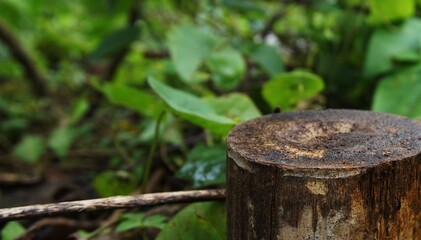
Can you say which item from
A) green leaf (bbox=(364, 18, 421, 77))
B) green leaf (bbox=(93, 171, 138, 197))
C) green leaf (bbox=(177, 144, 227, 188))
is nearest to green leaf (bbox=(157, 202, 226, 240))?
green leaf (bbox=(177, 144, 227, 188))

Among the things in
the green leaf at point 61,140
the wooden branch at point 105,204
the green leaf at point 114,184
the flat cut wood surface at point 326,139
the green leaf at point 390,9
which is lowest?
the green leaf at point 61,140

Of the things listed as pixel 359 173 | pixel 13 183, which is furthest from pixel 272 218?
pixel 13 183

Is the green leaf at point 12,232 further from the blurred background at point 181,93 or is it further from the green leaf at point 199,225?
the green leaf at point 199,225

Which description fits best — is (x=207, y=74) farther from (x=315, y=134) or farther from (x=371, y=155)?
(x=371, y=155)

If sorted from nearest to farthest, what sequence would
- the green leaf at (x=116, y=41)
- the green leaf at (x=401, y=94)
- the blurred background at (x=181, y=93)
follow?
1. the blurred background at (x=181, y=93)
2. the green leaf at (x=401, y=94)
3. the green leaf at (x=116, y=41)

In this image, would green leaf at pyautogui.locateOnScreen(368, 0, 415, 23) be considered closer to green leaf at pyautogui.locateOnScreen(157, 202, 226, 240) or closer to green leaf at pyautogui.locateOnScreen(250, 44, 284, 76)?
green leaf at pyautogui.locateOnScreen(250, 44, 284, 76)

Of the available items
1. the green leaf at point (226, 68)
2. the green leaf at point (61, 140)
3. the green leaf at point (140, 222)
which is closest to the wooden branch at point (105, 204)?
the green leaf at point (140, 222)
